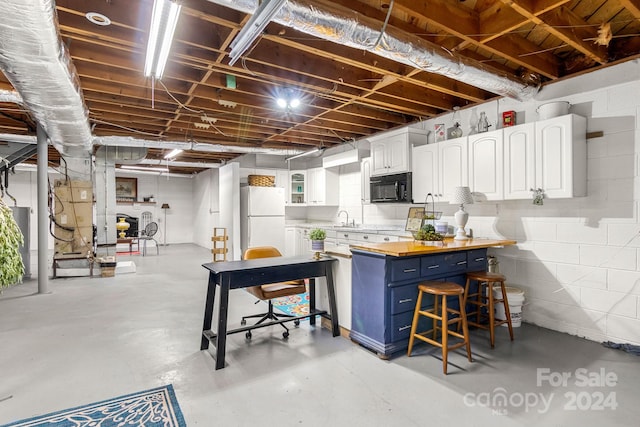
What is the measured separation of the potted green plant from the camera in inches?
77.1

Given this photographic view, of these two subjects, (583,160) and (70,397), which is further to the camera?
(583,160)

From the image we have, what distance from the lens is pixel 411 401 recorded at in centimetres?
224

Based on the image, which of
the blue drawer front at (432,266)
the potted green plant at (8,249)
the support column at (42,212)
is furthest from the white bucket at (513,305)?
the support column at (42,212)

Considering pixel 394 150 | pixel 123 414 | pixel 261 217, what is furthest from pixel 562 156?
pixel 261 217

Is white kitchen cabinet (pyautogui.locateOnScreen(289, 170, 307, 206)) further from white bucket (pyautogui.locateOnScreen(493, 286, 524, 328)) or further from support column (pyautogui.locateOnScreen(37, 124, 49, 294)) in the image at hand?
white bucket (pyautogui.locateOnScreen(493, 286, 524, 328))

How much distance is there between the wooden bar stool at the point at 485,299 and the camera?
10.3ft

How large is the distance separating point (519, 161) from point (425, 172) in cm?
128

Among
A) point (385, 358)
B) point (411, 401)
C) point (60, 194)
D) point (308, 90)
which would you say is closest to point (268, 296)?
point (385, 358)

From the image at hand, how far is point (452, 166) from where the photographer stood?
4.27 m

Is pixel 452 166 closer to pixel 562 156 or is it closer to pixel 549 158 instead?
pixel 549 158

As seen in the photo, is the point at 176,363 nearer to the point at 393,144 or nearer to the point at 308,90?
the point at 308,90

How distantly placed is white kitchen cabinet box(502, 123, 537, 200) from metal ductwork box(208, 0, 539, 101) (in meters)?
0.51

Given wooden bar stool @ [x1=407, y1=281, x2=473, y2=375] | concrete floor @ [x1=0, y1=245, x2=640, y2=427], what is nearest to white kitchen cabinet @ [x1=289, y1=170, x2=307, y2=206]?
concrete floor @ [x1=0, y1=245, x2=640, y2=427]

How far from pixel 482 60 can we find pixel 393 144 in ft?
6.29
